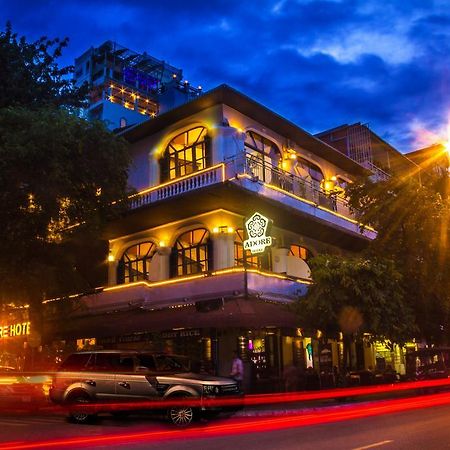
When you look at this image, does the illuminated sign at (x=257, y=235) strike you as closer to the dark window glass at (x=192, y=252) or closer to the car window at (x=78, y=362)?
the dark window glass at (x=192, y=252)

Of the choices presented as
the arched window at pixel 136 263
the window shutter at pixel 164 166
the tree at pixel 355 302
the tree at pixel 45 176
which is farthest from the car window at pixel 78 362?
the window shutter at pixel 164 166

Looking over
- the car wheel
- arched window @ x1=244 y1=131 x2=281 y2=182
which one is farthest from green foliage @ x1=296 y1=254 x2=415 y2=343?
the car wheel

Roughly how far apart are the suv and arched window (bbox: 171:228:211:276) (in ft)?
27.8

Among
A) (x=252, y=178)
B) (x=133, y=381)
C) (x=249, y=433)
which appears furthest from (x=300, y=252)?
(x=249, y=433)

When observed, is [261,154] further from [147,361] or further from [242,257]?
[147,361]

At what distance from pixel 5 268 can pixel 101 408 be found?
6.90 m

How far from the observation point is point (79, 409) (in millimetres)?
14250

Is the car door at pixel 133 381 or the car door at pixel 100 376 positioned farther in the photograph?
the car door at pixel 100 376

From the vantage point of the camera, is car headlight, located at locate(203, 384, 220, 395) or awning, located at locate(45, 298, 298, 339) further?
awning, located at locate(45, 298, 298, 339)

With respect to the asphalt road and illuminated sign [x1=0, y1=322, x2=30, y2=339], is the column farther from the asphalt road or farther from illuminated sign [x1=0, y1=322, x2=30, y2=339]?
illuminated sign [x1=0, y1=322, x2=30, y2=339]

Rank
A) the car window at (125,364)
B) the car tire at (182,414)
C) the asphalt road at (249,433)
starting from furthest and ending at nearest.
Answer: the car window at (125,364) < the car tire at (182,414) < the asphalt road at (249,433)

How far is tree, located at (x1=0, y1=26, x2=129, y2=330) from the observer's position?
1736cm

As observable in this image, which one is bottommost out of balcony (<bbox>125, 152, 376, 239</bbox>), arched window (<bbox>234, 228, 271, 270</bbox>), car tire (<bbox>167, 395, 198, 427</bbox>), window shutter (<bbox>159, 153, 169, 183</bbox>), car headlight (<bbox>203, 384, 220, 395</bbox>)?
car tire (<bbox>167, 395, 198, 427</bbox>)

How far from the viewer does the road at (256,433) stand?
9.89 metres
